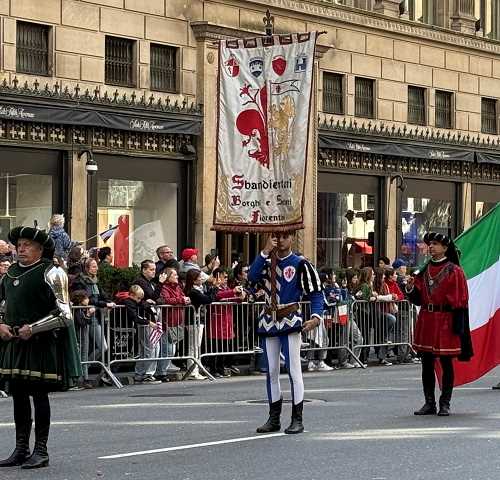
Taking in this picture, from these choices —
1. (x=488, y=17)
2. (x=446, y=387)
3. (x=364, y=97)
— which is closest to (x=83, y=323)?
(x=446, y=387)

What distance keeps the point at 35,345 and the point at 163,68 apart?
19.1 metres

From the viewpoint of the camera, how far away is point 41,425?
11.2 m

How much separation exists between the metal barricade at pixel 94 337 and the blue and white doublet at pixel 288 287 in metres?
6.73

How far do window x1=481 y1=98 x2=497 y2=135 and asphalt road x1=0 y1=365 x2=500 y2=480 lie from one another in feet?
70.7

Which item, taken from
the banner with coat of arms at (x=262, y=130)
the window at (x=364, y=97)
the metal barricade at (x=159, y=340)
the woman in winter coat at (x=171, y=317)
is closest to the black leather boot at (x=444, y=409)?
the banner with coat of arms at (x=262, y=130)

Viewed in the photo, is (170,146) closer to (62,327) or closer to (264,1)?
(264,1)

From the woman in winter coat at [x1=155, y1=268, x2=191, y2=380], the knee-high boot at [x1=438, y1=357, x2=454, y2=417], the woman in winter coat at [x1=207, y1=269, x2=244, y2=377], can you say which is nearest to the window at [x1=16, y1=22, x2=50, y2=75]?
the woman in winter coat at [x1=207, y1=269, x2=244, y2=377]

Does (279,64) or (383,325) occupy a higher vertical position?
(279,64)

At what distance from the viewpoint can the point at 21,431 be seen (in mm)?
11312

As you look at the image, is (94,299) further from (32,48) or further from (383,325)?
(32,48)

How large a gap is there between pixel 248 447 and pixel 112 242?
16.3 metres

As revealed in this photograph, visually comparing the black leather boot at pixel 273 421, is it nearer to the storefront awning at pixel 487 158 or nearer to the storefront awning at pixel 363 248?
the storefront awning at pixel 363 248

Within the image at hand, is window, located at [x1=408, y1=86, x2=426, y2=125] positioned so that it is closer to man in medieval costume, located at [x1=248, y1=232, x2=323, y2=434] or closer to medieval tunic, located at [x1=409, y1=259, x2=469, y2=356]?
medieval tunic, located at [x1=409, y1=259, x2=469, y2=356]

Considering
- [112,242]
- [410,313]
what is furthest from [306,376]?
[112,242]
